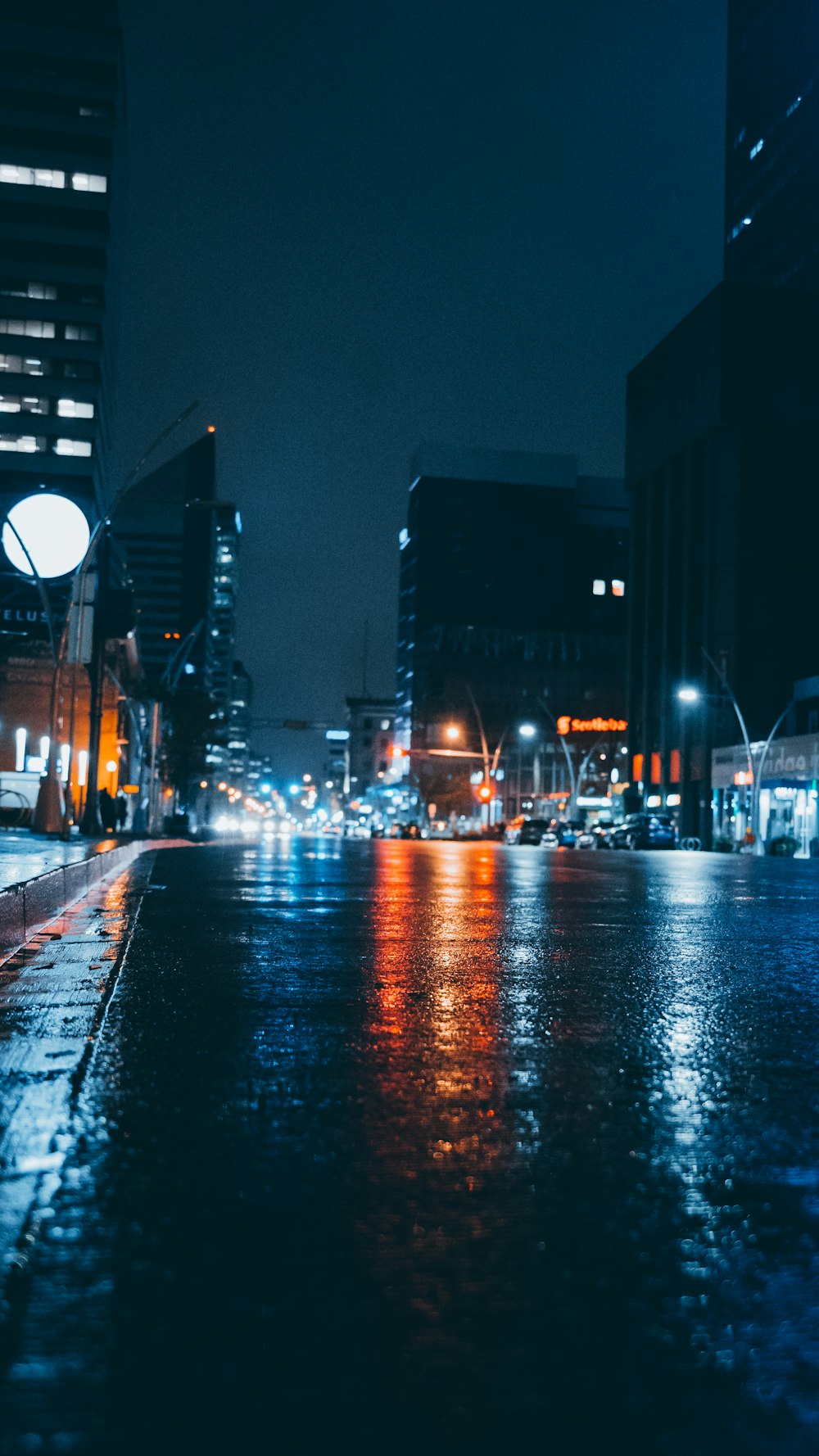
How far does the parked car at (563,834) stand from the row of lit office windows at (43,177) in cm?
6435

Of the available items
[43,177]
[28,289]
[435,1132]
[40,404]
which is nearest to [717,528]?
[40,404]

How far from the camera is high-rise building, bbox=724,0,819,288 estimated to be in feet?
439

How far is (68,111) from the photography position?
359 feet

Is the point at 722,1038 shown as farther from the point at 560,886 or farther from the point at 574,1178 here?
the point at 560,886

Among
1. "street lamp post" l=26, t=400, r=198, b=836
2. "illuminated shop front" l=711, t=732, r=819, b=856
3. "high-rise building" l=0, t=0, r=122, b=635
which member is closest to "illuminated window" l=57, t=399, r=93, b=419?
"high-rise building" l=0, t=0, r=122, b=635

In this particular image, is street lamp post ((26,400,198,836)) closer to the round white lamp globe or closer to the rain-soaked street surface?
the round white lamp globe

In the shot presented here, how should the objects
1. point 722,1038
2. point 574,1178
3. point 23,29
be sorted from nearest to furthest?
point 574,1178 → point 722,1038 → point 23,29

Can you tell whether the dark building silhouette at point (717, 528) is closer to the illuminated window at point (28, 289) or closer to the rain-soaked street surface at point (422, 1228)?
the illuminated window at point (28, 289)

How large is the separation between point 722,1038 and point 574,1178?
252cm

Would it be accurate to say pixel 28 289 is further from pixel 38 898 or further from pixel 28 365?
pixel 38 898

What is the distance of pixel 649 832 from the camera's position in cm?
6206

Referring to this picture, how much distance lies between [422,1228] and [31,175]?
118024 millimetres

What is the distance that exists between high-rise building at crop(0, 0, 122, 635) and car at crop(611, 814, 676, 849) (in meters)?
57.0

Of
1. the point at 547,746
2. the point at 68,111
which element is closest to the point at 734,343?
the point at 68,111
